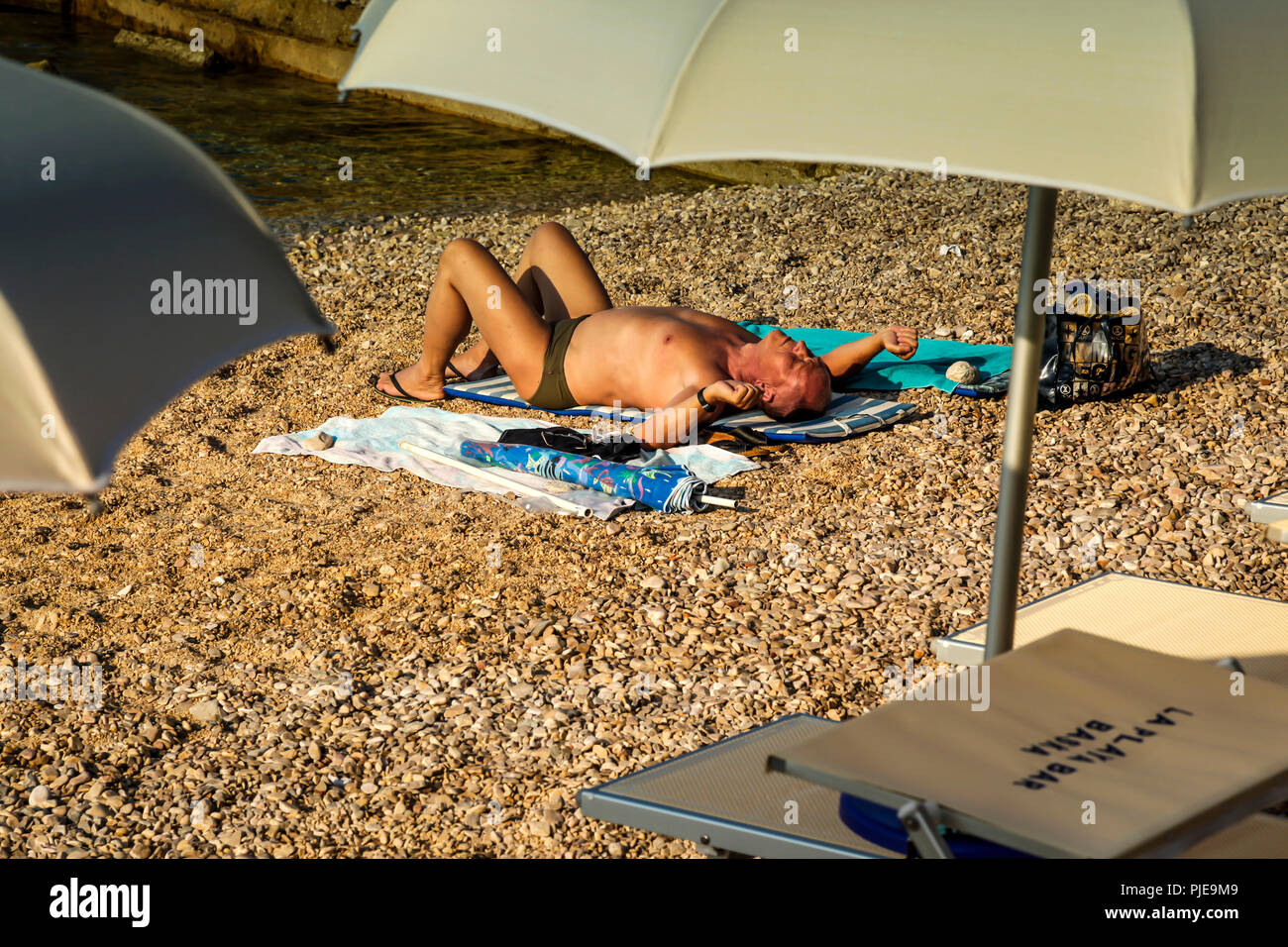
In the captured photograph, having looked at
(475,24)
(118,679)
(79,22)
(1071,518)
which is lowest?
(118,679)

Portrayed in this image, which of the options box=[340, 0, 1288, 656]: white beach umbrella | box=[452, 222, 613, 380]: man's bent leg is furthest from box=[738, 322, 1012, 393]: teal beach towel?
box=[340, 0, 1288, 656]: white beach umbrella

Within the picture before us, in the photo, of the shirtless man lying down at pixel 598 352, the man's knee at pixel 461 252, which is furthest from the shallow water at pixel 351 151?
the man's knee at pixel 461 252

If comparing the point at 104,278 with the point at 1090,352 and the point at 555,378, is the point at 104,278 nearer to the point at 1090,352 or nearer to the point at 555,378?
the point at 555,378

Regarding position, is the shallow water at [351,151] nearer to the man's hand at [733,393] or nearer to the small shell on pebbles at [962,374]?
the small shell on pebbles at [962,374]

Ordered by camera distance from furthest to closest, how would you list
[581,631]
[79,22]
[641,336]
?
1. [79,22]
2. [641,336]
3. [581,631]

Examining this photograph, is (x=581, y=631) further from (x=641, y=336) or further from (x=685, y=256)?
(x=685, y=256)

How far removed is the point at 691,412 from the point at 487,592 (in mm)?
1587

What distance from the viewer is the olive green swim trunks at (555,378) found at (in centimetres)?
612

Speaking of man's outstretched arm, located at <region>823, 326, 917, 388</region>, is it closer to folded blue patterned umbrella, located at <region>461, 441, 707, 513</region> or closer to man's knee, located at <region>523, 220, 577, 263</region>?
folded blue patterned umbrella, located at <region>461, 441, 707, 513</region>

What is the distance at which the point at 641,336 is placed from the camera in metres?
5.98

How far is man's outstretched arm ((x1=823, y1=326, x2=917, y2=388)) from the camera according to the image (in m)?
5.85

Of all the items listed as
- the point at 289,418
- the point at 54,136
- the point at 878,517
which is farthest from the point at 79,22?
the point at 54,136

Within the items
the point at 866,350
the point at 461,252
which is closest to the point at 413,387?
the point at 461,252

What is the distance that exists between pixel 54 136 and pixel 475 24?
31.4 inches
